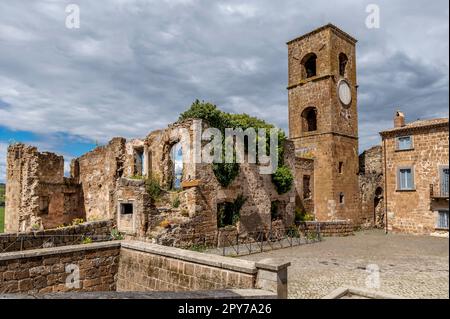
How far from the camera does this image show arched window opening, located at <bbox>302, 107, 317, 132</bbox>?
2469 centimetres

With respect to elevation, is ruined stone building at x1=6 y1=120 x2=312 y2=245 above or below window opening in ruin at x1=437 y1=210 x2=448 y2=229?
above

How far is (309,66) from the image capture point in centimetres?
2555

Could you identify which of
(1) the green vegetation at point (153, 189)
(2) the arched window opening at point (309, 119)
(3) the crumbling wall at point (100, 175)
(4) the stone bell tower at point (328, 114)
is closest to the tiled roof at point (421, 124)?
(4) the stone bell tower at point (328, 114)

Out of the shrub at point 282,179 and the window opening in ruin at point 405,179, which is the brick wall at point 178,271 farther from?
the window opening in ruin at point 405,179

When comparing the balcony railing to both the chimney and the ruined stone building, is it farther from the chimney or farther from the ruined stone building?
the ruined stone building

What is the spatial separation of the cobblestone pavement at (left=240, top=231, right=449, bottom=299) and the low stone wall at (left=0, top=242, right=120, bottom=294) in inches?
169

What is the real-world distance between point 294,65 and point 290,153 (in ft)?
27.6

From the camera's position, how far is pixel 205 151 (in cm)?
1461

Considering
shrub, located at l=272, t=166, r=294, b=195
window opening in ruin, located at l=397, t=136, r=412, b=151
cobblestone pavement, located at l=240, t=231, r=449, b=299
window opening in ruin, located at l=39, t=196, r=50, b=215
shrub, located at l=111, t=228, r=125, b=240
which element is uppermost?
window opening in ruin, located at l=397, t=136, r=412, b=151

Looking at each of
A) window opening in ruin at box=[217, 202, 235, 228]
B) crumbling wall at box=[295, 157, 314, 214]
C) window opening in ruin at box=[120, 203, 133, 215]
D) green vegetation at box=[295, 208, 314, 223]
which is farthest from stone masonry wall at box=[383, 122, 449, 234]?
window opening in ruin at box=[120, 203, 133, 215]

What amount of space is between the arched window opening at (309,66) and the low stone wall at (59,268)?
20386 mm

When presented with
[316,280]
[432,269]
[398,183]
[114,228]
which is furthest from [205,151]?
[398,183]

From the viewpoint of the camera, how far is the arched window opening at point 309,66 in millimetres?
24859
